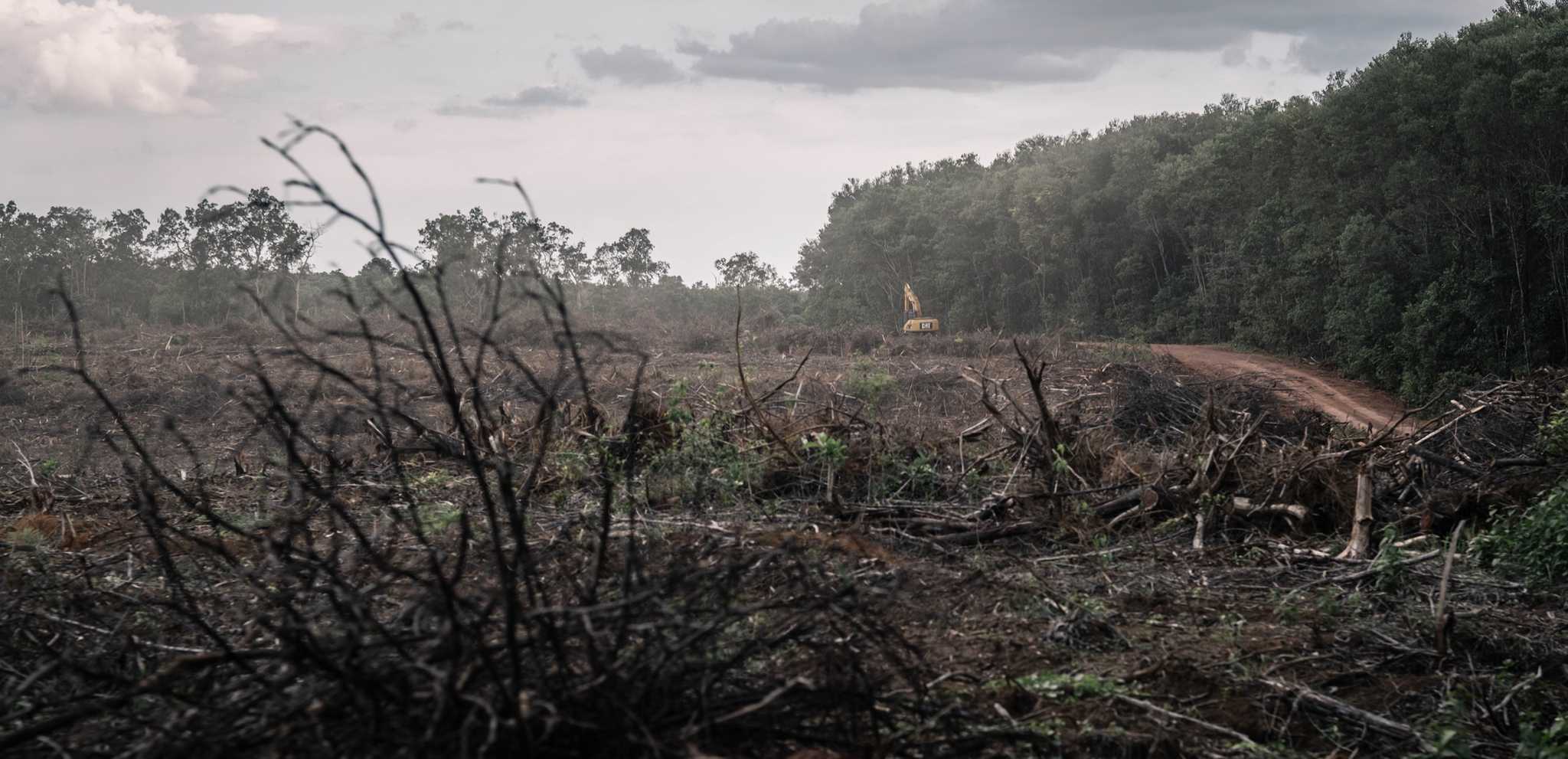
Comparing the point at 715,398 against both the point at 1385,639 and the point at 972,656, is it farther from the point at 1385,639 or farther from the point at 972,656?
the point at 1385,639

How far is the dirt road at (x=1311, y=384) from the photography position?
2054cm

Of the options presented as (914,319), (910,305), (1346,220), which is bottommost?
(914,319)

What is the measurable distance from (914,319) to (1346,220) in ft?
60.9

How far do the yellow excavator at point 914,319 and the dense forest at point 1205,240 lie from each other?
251 centimetres

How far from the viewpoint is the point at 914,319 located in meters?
42.8

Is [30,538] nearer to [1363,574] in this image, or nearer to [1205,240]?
[1363,574]

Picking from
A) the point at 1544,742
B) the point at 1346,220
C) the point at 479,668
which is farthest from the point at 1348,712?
the point at 1346,220

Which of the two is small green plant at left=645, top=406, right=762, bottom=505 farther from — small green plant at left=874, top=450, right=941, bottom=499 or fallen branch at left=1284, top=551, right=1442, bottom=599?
fallen branch at left=1284, top=551, right=1442, bottom=599

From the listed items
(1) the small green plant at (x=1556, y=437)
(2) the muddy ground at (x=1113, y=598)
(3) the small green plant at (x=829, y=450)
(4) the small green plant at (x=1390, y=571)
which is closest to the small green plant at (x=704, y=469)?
(2) the muddy ground at (x=1113, y=598)

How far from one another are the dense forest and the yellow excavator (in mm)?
2508

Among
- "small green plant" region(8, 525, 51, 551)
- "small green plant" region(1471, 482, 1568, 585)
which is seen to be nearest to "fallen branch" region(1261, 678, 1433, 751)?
"small green plant" region(1471, 482, 1568, 585)

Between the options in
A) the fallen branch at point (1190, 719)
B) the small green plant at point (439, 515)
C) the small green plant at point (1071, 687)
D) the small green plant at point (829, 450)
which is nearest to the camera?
the fallen branch at point (1190, 719)

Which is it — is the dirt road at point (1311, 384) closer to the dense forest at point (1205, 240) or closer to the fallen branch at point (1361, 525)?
the dense forest at point (1205, 240)

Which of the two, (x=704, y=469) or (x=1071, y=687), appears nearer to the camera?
(x=1071, y=687)
